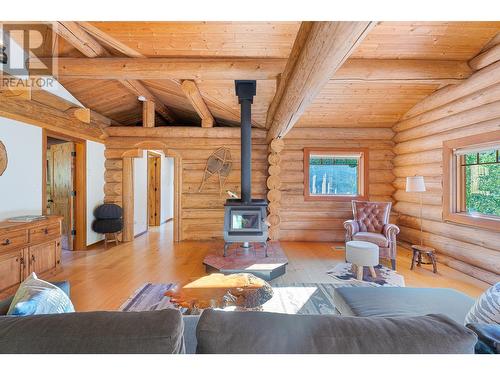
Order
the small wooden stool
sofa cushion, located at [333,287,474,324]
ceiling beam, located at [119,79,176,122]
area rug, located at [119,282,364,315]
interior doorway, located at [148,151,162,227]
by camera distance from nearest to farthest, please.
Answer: sofa cushion, located at [333,287,474,324] → area rug, located at [119,282,364,315] → the small wooden stool → ceiling beam, located at [119,79,176,122] → interior doorway, located at [148,151,162,227]

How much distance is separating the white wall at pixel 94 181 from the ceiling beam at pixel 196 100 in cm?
242

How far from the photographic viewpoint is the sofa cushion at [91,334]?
815 mm

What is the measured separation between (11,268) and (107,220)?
2.31 metres

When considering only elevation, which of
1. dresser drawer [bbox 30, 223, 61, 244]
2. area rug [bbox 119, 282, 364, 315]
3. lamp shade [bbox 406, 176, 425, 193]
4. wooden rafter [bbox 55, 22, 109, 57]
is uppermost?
wooden rafter [bbox 55, 22, 109, 57]

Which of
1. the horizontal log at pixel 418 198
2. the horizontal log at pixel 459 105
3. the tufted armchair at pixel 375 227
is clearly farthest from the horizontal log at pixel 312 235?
the horizontal log at pixel 459 105

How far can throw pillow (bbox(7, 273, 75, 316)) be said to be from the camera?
1.11m

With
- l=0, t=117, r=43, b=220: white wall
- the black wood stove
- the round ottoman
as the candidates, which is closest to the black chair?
l=0, t=117, r=43, b=220: white wall

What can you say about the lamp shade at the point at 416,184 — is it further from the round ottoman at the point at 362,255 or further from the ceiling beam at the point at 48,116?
the ceiling beam at the point at 48,116

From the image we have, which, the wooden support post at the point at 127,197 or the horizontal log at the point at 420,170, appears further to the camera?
the wooden support post at the point at 127,197

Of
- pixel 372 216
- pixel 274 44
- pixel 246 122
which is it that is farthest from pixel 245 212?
pixel 274 44

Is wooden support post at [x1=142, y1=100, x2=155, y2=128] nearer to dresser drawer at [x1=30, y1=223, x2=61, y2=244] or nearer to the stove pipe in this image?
the stove pipe

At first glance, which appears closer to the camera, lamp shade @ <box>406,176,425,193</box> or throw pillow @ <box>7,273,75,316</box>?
throw pillow @ <box>7,273,75,316</box>

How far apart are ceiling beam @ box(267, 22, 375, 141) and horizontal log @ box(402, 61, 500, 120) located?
2511mm
